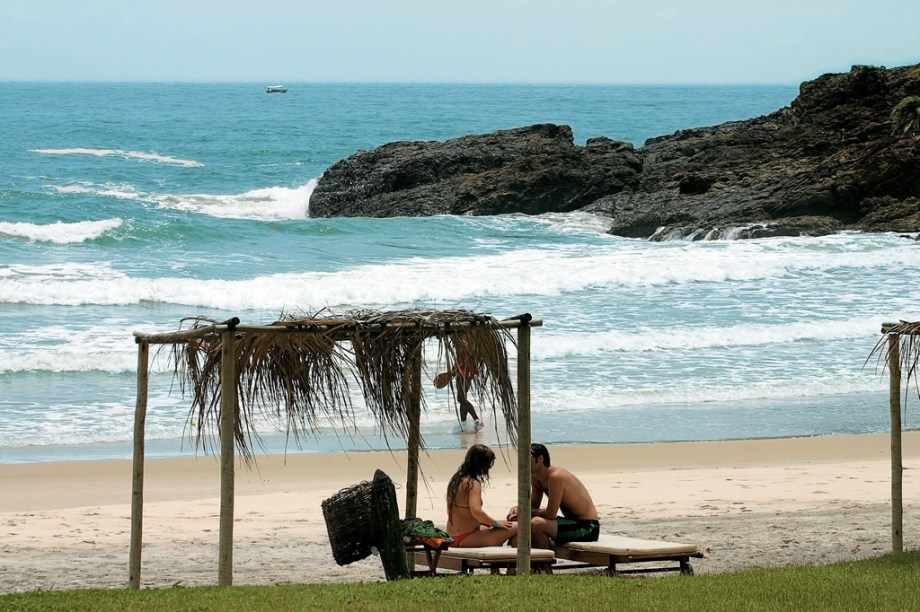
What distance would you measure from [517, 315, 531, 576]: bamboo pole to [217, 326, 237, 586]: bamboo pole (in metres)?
1.67

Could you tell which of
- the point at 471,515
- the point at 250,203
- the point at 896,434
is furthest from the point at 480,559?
the point at 250,203

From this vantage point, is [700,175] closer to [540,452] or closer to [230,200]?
[230,200]

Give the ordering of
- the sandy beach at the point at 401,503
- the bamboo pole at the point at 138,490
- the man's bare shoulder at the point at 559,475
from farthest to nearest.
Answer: the sandy beach at the point at 401,503 → the man's bare shoulder at the point at 559,475 → the bamboo pole at the point at 138,490

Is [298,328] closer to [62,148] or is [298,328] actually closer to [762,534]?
[762,534]

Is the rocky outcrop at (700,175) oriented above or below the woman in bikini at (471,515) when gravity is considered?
above

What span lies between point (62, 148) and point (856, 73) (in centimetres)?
3786

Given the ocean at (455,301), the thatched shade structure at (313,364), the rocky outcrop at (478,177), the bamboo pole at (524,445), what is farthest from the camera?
the rocky outcrop at (478,177)

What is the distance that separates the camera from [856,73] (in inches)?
1307

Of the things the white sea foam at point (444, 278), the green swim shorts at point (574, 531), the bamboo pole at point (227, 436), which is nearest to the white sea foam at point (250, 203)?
the white sea foam at point (444, 278)

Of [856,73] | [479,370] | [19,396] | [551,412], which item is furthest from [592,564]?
[856,73]

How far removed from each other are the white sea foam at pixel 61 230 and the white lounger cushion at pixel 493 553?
22.3m

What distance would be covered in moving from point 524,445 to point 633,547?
103cm

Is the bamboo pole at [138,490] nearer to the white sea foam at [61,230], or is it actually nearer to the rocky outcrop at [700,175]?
the white sea foam at [61,230]

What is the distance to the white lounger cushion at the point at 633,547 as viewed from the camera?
765cm
